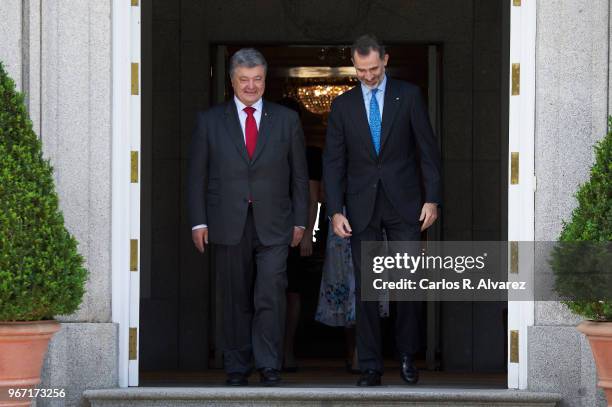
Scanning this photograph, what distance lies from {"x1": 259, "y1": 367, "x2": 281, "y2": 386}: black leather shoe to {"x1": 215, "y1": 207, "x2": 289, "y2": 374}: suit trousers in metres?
0.03

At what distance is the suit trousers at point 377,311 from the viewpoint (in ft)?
23.8

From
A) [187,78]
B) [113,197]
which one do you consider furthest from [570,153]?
[187,78]

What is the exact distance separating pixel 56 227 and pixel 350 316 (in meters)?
3.14

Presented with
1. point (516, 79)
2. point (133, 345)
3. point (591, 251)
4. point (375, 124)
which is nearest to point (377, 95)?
point (375, 124)

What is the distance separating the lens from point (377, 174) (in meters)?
7.30

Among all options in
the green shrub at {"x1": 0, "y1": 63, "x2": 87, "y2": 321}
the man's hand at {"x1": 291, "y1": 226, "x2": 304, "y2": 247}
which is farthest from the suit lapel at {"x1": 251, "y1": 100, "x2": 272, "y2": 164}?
the green shrub at {"x1": 0, "y1": 63, "x2": 87, "y2": 321}

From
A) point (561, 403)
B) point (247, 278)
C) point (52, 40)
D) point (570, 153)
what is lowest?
point (561, 403)

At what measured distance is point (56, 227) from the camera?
6.20 meters

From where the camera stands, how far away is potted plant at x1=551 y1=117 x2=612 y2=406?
20.4 feet

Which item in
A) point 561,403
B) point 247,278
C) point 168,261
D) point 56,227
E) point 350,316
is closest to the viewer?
point 56,227

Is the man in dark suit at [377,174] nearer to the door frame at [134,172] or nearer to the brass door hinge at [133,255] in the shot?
the door frame at [134,172]

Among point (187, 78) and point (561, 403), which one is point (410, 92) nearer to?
point (561, 403)

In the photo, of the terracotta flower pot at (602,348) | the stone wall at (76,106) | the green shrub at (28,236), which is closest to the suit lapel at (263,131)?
the stone wall at (76,106)

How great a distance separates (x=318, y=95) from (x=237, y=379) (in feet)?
19.5
